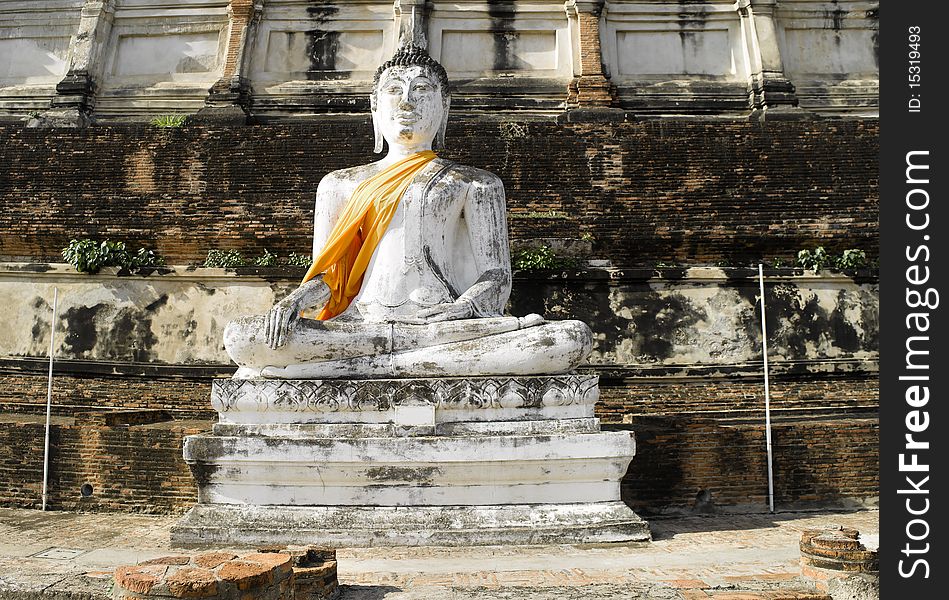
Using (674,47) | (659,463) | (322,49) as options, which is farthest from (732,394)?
Result: (322,49)

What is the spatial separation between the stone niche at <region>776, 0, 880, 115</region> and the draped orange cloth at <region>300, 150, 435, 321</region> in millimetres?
12873

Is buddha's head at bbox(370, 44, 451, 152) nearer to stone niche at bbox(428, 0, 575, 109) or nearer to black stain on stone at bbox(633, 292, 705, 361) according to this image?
black stain on stone at bbox(633, 292, 705, 361)

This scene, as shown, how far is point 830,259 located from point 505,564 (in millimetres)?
6733

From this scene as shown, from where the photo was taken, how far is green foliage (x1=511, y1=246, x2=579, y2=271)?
9.52 m

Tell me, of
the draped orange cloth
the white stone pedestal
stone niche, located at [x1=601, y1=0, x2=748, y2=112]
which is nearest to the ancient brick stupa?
the white stone pedestal

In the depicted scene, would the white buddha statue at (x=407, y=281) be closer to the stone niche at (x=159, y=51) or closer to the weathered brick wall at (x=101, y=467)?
the weathered brick wall at (x=101, y=467)

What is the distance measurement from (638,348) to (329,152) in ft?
14.9

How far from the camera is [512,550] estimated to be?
489 centimetres

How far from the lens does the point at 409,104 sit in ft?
20.8

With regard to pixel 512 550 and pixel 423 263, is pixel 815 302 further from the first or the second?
pixel 512 550

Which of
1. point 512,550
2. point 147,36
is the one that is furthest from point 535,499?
point 147,36

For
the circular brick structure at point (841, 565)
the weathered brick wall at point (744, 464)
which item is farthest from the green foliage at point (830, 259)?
the circular brick structure at point (841, 565)

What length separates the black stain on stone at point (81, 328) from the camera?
9.66 meters

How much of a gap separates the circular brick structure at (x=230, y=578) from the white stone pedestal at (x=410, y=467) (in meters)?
1.24
